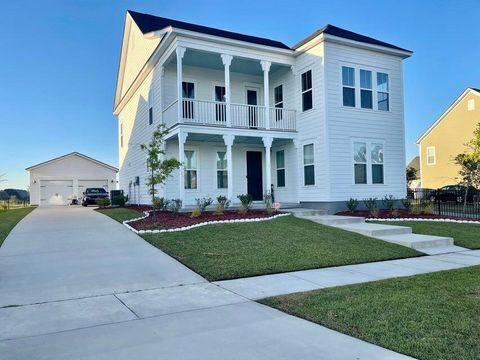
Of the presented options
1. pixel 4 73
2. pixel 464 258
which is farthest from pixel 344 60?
pixel 4 73

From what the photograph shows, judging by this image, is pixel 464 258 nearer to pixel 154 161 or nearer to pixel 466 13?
pixel 154 161

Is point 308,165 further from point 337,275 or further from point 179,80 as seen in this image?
point 337,275

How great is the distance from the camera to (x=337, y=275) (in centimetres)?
685

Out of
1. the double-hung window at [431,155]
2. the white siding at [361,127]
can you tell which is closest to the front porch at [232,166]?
the white siding at [361,127]

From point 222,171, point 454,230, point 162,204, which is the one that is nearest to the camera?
point 454,230

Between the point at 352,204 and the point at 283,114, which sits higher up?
the point at 283,114

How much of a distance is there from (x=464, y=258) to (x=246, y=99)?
451 inches

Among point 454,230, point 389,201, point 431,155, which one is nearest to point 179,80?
point 389,201

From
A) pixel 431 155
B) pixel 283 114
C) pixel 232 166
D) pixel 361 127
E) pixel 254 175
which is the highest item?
pixel 283 114

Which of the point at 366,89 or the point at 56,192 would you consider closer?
the point at 366,89

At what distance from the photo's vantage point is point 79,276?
674 cm

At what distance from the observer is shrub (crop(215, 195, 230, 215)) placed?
13.0 meters

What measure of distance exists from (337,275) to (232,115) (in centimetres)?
987

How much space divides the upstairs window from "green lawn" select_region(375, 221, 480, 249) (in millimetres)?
5240
